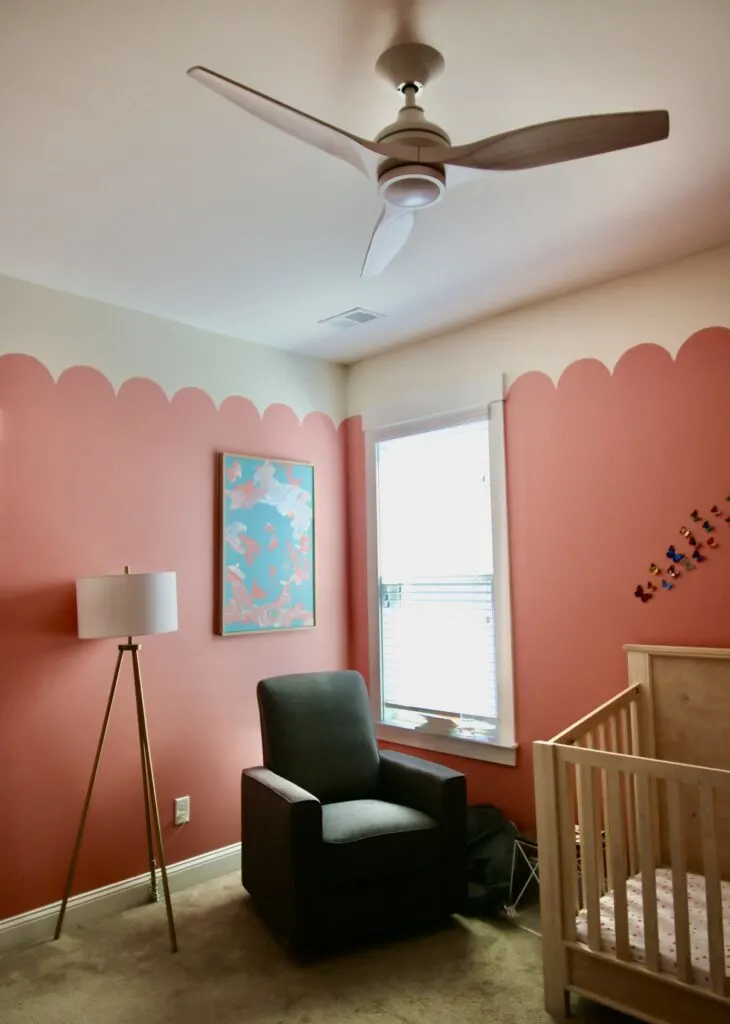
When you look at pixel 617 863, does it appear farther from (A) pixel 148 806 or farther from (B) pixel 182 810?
(B) pixel 182 810

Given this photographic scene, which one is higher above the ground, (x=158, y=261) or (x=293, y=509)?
(x=158, y=261)

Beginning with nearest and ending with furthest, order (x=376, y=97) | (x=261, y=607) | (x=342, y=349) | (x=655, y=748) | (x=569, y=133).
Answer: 1. (x=569, y=133)
2. (x=376, y=97)
3. (x=655, y=748)
4. (x=261, y=607)
5. (x=342, y=349)

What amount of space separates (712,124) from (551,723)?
2352mm

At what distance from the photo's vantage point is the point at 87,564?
10.1 ft

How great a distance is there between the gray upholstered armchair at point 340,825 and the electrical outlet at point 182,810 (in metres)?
0.40

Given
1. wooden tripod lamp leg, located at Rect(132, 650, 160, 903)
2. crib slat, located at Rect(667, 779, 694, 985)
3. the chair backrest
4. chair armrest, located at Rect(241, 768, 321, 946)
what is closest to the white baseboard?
wooden tripod lamp leg, located at Rect(132, 650, 160, 903)

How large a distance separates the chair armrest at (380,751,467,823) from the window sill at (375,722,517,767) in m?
0.43

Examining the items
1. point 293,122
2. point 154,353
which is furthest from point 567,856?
point 154,353

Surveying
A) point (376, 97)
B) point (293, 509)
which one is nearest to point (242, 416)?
point (293, 509)

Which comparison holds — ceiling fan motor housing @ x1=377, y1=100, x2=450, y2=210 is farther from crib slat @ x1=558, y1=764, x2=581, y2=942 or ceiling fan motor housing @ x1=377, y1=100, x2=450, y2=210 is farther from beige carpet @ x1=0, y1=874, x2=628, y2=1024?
beige carpet @ x1=0, y1=874, x2=628, y2=1024

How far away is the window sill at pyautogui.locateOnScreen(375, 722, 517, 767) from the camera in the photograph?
3.34 metres

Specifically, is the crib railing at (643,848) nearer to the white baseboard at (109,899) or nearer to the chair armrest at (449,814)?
the chair armrest at (449,814)

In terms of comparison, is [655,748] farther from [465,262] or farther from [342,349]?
[342,349]

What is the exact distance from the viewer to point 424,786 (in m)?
2.91
